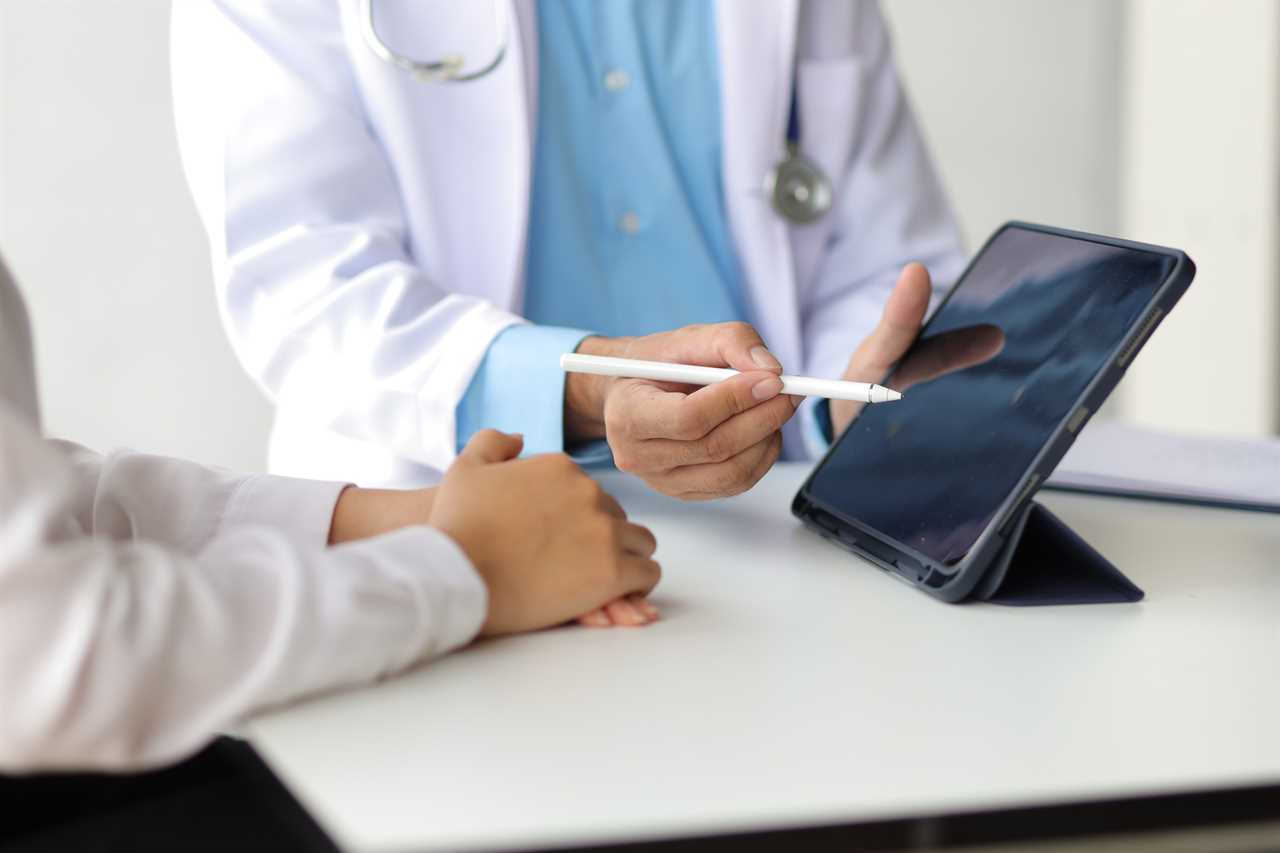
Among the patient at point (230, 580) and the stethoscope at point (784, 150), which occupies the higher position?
the stethoscope at point (784, 150)

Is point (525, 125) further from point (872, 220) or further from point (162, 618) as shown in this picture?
point (162, 618)

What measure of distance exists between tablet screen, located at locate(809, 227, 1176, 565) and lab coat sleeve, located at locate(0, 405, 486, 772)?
10.1 inches

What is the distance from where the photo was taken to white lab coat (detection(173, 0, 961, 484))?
36.0 inches

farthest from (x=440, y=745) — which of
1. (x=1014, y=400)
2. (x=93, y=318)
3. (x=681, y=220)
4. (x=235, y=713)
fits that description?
(x=93, y=318)

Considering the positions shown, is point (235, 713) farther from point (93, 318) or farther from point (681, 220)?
point (93, 318)

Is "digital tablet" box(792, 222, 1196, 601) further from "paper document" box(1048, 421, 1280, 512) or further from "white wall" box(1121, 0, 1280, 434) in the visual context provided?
"white wall" box(1121, 0, 1280, 434)

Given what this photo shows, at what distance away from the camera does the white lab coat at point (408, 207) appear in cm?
91

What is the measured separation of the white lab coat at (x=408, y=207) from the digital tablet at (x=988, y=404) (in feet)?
0.93

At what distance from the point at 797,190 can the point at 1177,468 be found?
0.40m

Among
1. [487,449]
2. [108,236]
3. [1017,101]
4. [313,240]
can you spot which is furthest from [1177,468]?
[1017,101]

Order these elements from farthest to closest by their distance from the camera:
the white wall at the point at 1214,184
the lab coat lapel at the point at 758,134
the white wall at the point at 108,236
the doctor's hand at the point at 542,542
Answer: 1. the white wall at the point at 1214,184
2. the white wall at the point at 108,236
3. the lab coat lapel at the point at 758,134
4. the doctor's hand at the point at 542,542

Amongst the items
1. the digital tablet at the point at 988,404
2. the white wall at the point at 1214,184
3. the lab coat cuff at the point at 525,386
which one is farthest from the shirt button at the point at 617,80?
the white wall at the point at 1214,184

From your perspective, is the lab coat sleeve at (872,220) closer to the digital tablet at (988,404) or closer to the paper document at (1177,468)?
the paper document at (1177,468)

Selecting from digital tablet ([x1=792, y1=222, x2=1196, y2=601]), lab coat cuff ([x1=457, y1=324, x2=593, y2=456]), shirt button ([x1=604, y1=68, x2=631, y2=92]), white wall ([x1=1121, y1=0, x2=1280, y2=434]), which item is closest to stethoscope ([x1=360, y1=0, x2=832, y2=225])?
shirt button ([x1=604, y1=68, x2=631, y2=92])
